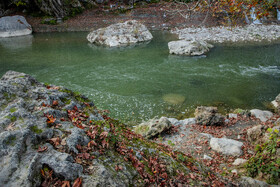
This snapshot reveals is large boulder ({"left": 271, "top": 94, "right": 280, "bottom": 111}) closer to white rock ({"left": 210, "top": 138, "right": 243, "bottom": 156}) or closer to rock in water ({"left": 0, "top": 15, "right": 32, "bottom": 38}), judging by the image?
white rock ({"left": 210, "top": 138, "right": 243, "bottom": 156})

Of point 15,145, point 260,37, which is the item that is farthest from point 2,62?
point 260,37

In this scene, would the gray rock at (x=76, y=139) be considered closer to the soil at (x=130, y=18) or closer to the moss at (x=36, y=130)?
the moss at (x=36, y=130)

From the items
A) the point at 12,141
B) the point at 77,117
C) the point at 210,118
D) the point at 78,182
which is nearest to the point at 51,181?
the point at 78,182

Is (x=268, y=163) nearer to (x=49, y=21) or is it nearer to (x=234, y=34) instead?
(x=234, y=34)

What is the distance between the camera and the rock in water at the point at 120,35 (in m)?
24.5

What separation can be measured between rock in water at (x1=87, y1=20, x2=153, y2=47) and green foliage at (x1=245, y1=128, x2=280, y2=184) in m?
21.5

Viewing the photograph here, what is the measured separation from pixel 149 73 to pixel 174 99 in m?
4.77

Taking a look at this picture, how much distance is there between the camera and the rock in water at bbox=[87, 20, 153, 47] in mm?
24534

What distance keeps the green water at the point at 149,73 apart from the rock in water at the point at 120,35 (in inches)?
72.9

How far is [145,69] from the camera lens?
54.2ft

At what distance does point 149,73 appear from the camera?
15.7m

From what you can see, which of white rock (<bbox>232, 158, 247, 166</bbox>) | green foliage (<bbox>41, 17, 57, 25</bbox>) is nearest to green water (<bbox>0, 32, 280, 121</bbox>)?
white rock (<bbox>232, 158, 247, 166</bbox>)

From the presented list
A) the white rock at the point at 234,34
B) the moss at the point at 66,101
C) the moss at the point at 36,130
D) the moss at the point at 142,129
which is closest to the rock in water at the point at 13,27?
the white rock at the point at 234,34

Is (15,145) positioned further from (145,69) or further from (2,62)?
(2,62)
